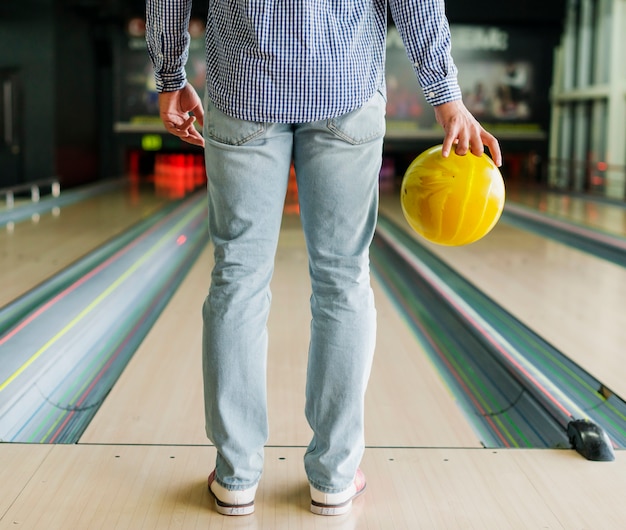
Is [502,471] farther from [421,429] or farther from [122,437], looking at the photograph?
[122,437]

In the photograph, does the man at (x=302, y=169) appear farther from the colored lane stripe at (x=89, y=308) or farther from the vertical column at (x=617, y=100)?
the vertical column at (x=617, y=100)

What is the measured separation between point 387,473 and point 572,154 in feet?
40.3

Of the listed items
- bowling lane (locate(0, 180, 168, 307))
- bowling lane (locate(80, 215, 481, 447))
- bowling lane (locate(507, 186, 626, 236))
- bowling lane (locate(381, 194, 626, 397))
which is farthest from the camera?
Answer: bowling lane (locate(507, 186, 626, 236))

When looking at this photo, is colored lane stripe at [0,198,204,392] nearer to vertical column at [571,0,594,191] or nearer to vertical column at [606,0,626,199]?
vertical column at [606,0,626,199]

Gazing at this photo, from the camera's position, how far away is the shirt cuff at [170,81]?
57.8 inches

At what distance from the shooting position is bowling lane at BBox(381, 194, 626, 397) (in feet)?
9.02

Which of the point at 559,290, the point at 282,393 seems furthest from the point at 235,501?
the point at 559,290

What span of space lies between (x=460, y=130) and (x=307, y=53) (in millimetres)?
279

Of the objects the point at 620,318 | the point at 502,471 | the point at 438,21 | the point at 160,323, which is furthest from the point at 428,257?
the point at 438,21

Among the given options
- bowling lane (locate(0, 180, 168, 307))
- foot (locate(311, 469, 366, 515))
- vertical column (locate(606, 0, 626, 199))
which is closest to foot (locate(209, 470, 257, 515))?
foot (locate(311, 469, 366, 515))

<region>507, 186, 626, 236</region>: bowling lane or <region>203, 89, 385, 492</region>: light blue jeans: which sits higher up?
<region>203, 89, 385, 492</region>: light blue jeans

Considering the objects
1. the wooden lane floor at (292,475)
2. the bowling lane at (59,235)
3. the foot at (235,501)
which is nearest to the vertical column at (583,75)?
the bowling lane at (59,235)

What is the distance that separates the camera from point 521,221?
7.04 metres

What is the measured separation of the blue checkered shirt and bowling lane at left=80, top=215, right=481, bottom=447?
83 cm
